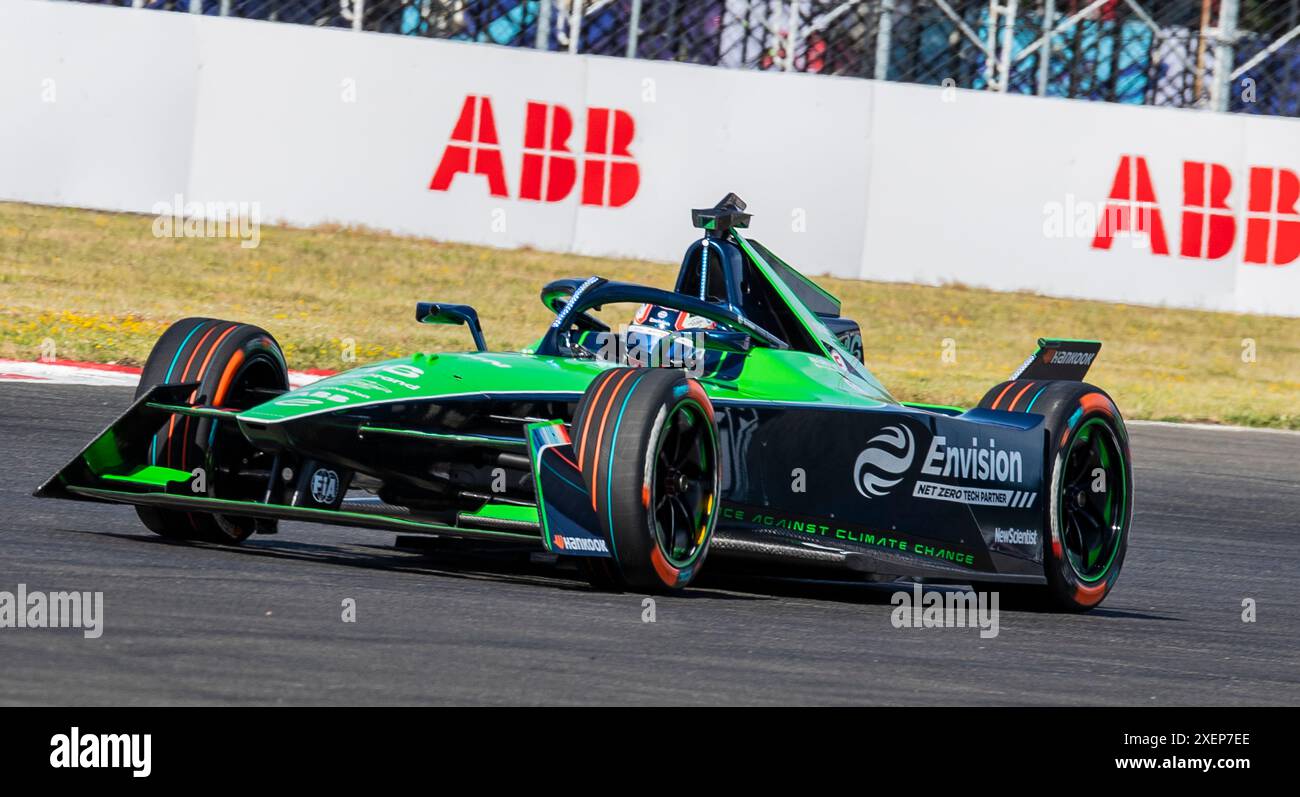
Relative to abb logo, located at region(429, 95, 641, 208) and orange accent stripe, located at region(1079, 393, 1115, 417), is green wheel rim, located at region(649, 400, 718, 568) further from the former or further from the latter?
abb logo, located at region(429, 95, 641, 208)

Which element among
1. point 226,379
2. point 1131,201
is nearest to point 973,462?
point 226,379

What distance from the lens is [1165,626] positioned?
7.62 metres

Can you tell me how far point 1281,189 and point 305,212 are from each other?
9.10 meters

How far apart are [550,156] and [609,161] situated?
556mm

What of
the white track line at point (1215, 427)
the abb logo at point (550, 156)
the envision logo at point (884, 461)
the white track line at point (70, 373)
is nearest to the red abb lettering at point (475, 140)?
the abb logo at point (550, 156)

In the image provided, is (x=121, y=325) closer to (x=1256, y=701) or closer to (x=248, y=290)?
(x=248, y=290)

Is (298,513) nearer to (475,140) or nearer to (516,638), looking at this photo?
(516,638)

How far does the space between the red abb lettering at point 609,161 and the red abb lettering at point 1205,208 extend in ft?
16.9

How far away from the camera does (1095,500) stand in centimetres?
806

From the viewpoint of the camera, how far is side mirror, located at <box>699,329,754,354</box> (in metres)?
7.57

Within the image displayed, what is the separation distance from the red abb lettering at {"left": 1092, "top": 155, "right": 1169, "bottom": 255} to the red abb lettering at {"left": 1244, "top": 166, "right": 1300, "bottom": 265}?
907mm

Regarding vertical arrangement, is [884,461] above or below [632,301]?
below
